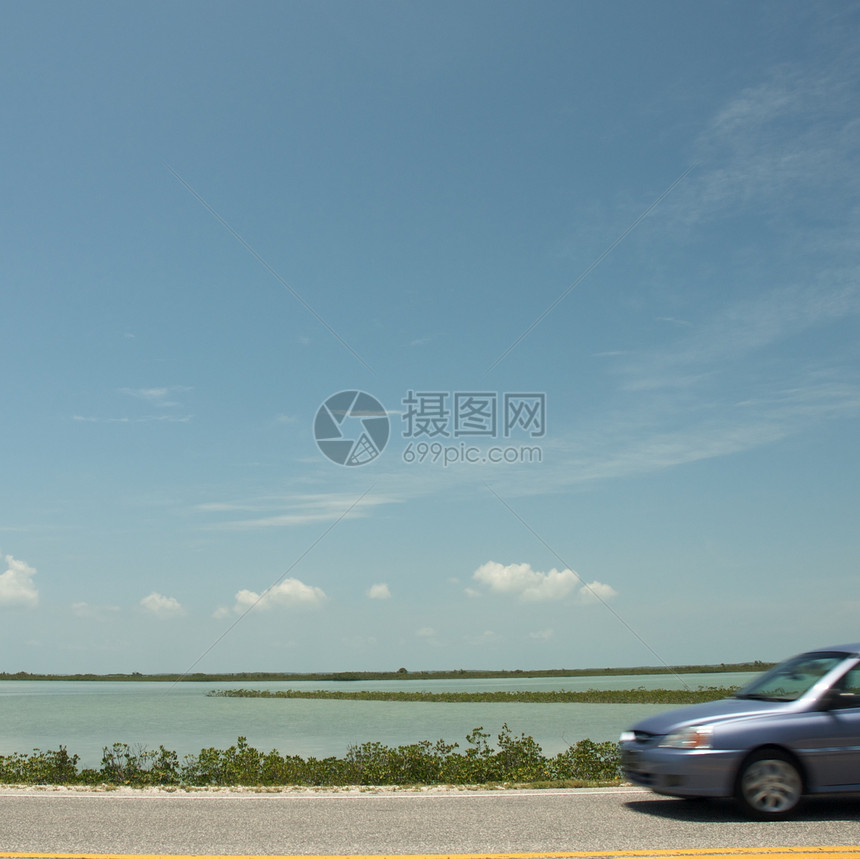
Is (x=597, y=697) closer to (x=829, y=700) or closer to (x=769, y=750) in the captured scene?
(x=829, y=700)

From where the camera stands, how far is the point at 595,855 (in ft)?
20.9

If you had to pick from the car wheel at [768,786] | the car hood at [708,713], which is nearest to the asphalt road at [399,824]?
the car wheel at [768,786]

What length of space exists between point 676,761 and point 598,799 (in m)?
1.63

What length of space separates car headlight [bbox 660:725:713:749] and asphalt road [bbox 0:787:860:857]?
68cm

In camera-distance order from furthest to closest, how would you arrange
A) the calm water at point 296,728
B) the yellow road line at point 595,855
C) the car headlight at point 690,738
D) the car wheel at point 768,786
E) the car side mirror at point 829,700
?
the calm water at point 296,728 < the car side mirror at point 829,700 < the car headlight at point 690,738 < the car wheel at point 768,786 < the yellow road line at point 595,855

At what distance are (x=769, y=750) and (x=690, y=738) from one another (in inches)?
29.2

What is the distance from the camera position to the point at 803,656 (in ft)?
28.9

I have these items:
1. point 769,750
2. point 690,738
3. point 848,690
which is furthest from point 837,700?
point 690,738

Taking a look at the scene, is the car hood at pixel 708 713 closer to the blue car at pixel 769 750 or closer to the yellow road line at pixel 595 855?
the blue car at pixel 769 750

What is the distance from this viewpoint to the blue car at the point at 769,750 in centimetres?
763

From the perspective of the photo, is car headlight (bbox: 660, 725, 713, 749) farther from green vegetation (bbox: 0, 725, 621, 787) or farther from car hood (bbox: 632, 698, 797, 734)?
green vegetation (bbox: 0, 725, 621, 787)

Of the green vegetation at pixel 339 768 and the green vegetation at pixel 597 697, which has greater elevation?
the green vegetation at pixel 597 697

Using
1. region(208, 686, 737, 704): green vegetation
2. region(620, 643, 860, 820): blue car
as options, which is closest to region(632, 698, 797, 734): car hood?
region(620, 643, 860, 820): blue car

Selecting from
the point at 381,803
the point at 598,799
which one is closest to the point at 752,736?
the point at 598,799
